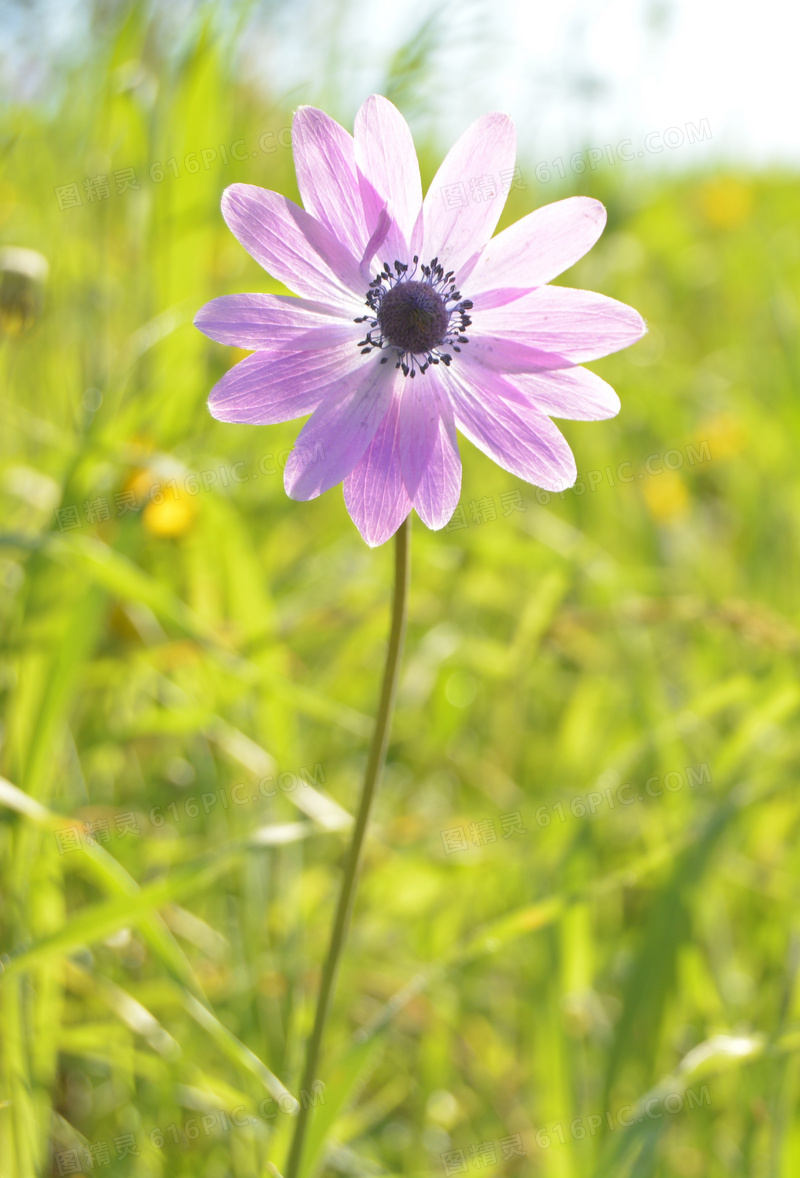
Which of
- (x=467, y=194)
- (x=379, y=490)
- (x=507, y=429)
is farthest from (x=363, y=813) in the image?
(x=467, y=194)

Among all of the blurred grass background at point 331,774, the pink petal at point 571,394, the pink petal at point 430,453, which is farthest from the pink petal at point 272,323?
the blurred grass background at point 331,774

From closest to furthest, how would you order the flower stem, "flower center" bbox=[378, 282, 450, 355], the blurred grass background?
the flower stem → "flower center" bbox=[378, 282, 450, 355] → the blurred grass background

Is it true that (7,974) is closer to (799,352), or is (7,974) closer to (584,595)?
(584,595)

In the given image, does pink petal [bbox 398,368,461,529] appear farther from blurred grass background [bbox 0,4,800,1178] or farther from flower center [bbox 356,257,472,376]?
blurred grass background [bbox 0,4,800,1178]

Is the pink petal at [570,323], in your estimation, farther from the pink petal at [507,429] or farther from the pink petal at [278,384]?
the pink petal at [278,384]

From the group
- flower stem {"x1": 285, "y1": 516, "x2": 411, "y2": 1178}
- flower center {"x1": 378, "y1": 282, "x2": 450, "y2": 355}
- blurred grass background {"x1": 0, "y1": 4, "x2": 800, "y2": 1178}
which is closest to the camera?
flower stem {"x1": 285, "y1": 516, "x2": 411, "y2": 1178}

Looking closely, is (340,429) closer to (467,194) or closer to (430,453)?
(430,453)

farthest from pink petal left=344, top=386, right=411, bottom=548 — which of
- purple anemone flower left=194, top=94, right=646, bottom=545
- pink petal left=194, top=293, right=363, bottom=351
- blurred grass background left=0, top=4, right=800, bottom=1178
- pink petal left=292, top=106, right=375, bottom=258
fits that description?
blurred grass background left=0, top=4, right=800, bottom=1178
